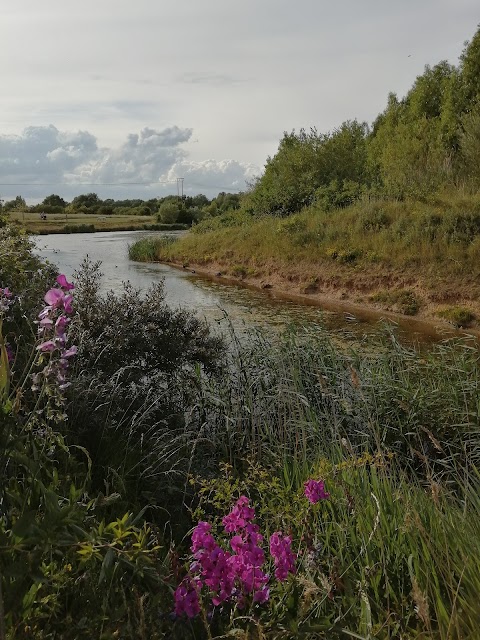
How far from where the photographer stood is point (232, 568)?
170cm

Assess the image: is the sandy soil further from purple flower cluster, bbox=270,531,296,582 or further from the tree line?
the tree line

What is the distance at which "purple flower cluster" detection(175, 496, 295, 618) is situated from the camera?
5.48 ft

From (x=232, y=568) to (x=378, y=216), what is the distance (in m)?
17.1

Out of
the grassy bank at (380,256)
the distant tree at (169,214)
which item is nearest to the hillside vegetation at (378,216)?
the grassy bank at (380,256)

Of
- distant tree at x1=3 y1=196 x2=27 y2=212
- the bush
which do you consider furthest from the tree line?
the bush

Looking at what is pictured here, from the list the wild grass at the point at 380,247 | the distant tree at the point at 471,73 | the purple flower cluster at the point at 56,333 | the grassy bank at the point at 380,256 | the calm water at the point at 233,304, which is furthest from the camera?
the distant tree at the point at 471,73

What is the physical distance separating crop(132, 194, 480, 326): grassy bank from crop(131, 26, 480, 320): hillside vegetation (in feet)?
0.11

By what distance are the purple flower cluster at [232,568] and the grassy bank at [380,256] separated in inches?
470

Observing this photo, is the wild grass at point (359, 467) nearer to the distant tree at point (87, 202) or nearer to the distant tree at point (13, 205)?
the distant tree at point (13, 205)

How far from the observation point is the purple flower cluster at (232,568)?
1.67 metres

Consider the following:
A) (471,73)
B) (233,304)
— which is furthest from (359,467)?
(471,73)

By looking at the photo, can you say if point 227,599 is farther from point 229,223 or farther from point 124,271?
point 229,223

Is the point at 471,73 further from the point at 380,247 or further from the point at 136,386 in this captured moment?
the point at 136,386

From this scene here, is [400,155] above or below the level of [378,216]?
above
